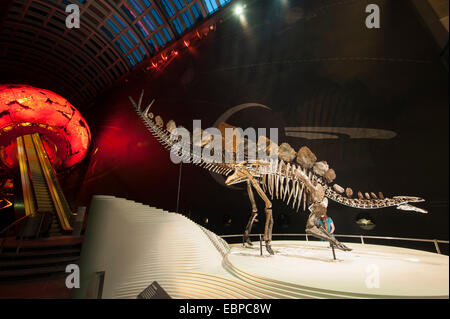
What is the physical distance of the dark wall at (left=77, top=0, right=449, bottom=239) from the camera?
3.25m

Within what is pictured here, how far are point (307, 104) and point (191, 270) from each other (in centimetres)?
603

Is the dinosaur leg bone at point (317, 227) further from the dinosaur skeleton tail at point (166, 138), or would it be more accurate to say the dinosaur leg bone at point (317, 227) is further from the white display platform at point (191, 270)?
the dinosaur skeleton tail at point (166, 138)

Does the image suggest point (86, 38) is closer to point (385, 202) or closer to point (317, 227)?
point (317, 227)

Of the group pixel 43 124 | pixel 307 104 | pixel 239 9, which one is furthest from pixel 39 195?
pixel 239 9

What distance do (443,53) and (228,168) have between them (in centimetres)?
427

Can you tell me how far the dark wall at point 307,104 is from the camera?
3.25m

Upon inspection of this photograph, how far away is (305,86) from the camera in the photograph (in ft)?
21.4

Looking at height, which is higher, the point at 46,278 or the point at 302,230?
the point at 302,230

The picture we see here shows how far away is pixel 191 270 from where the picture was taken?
10.2 feet

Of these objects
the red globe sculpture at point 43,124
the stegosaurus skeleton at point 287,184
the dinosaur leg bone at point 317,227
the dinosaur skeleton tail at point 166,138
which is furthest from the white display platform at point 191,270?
the red globe sculpture at point 43,124

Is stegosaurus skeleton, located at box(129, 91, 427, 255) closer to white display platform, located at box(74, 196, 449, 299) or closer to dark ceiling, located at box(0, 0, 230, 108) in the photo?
white display platform, located at box(74, 196, 449, 299)

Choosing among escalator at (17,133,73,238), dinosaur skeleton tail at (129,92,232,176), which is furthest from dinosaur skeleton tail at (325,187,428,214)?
escalator at (17,133,73,238)

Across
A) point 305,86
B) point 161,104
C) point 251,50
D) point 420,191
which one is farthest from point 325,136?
point 161,104
